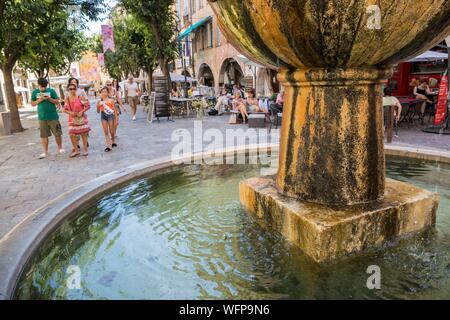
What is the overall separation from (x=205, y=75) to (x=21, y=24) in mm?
25390

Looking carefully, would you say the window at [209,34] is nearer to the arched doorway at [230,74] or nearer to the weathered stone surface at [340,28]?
the arched doorway at [230,74]

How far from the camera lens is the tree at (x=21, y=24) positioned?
10711 mm

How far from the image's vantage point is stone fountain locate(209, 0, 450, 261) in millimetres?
2443

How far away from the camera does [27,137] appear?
1126 centimetres

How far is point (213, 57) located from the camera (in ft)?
99.4

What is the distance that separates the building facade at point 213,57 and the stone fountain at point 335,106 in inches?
783

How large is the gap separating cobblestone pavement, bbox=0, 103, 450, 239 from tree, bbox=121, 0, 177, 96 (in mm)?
7260

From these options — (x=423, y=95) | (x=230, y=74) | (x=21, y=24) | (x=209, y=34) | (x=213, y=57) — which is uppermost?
(x=209, y=34)

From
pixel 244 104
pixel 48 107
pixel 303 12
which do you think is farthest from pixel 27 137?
pixel 303 12

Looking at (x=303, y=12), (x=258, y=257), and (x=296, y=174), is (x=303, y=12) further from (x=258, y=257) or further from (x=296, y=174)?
(x=258, y=257)

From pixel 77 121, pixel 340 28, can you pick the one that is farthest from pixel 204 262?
pixel 77 121

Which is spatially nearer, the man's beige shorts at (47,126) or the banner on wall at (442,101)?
the man's beige shorts at (47,126)

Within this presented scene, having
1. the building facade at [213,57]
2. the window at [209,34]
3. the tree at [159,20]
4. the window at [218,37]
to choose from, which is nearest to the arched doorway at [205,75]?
the building facade at [213,57]

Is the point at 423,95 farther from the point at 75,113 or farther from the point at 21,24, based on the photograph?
the point at 21,24
